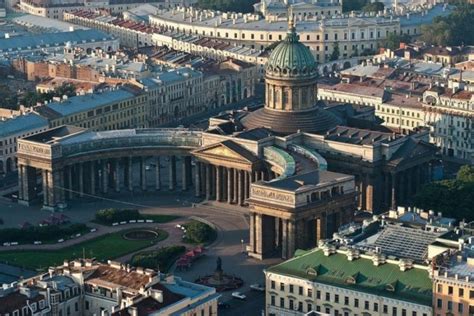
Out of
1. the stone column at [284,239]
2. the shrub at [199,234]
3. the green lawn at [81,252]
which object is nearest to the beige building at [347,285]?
the stone column at [284,239]

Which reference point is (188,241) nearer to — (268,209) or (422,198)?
(268,209)

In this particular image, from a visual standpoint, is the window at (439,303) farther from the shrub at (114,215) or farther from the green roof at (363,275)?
the shrub at (114,215)

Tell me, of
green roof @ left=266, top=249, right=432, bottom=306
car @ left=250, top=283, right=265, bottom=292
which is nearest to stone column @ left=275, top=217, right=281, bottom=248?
car @ left=250, top=283, right=265, bottom=292

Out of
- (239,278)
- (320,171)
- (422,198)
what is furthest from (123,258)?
(422,198)

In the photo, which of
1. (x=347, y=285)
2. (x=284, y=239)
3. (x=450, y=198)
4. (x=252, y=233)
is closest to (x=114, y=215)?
(x=252, y=233)

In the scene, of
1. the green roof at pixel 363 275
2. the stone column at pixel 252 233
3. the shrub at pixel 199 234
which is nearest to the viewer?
the green roof at pixel 363 275

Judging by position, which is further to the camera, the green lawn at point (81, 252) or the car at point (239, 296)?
the green lawn at point (81, 252)
